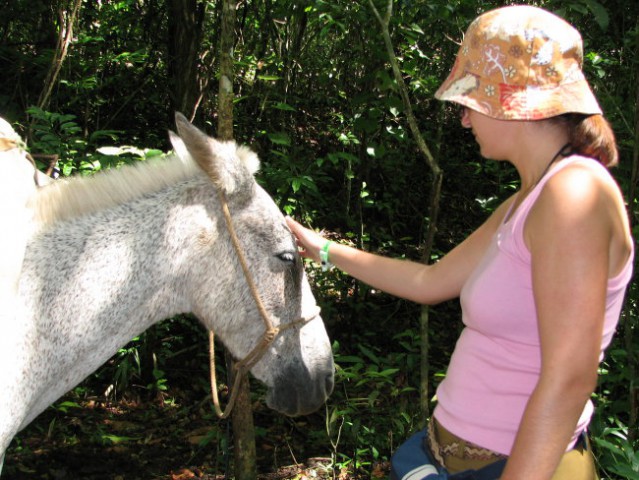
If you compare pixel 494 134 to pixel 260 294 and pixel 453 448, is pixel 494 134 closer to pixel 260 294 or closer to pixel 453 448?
pixel 453 448

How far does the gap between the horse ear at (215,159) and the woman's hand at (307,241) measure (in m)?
0.30

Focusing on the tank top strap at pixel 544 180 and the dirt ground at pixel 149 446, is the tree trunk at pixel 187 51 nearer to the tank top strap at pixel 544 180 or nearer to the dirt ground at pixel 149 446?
the dirt ground at pixel 149 446

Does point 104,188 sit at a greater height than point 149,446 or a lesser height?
greater

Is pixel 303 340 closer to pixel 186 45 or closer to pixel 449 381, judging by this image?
pixel 449 381

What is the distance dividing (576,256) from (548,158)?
1.16 feet

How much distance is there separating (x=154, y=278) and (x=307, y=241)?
0.62m

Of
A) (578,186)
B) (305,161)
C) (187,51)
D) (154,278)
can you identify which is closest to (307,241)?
(154,278)

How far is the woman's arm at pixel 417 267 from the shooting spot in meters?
1.94

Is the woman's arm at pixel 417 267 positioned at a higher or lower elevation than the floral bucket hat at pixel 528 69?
lower

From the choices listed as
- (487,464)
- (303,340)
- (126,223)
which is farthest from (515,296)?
(126,223)

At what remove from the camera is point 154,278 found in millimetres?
2119

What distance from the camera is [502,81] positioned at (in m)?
1.42

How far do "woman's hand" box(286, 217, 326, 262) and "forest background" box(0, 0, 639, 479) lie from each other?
1.05 metres

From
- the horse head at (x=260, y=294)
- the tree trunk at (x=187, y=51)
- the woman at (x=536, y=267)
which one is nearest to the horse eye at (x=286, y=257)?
the horse head at (x=260, y=294)
